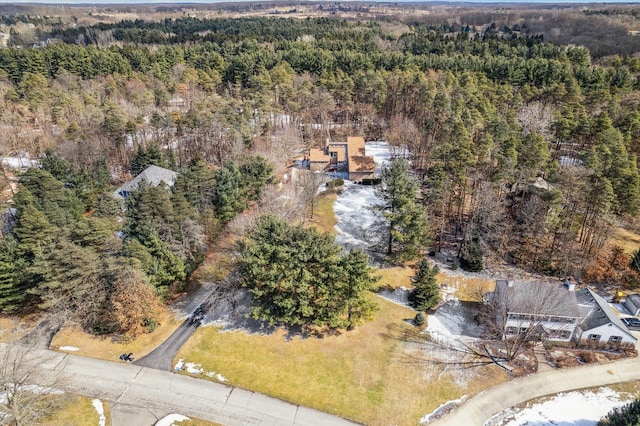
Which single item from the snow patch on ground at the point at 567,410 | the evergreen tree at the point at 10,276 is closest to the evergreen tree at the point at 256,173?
the evergreen tree at the point at 10,276

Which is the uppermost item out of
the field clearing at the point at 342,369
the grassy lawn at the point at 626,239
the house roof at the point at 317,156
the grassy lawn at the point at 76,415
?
the house roof at the point at 317,156

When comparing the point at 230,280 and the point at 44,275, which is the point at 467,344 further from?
the point at 44,275

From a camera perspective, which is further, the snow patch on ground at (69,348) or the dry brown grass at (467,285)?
the dry brown grass at (467,285)

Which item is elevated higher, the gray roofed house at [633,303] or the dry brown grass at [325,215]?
the dry brown grass at [325,215]

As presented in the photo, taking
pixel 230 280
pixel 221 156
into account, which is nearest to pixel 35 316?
pixel 230 280

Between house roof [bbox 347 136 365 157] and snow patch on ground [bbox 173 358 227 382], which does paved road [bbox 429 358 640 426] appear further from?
house roof [bbox 347 136 365 157]

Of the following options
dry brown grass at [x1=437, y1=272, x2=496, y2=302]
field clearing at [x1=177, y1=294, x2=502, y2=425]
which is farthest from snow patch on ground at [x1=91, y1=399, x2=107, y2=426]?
dry brown grass at [x1=437, y1=272, x2=496, y2=302]

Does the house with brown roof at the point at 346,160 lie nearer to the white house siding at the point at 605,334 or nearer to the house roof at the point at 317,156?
the house roof at the point at 317,156

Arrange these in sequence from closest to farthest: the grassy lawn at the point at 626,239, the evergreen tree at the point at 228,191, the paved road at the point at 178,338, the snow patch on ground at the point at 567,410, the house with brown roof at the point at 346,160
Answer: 1. the snow patch on ground at the point at 567,410
2. the paved road at the point at 178,338
3. the grassy lawn at the point at 626,239
4. the evergreen tree at the point at 228,191
5. the house with brown roof at the point at 346,160
